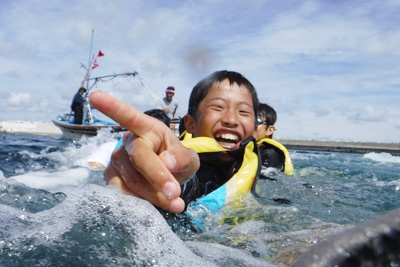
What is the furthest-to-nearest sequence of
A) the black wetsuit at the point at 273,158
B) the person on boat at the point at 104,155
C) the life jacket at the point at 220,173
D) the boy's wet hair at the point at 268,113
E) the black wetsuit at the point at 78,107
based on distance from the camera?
the black wetsuit at the point at 78,107
the boy's wet hair at the point at 268,113
the black wetsuit at the point at 273,158
the person on boat at the point at 104,155
the life jacket at the point at 220,173

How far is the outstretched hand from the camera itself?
114cm

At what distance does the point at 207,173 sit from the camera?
254 centimetres

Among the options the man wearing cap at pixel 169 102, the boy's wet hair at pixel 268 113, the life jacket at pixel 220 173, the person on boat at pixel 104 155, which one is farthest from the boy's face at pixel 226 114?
the man wearing cap at pixel 169 102

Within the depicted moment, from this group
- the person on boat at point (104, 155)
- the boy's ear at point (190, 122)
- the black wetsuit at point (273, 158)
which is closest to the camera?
the boy's ear at point (190, 122)

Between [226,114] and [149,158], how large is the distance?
1552 millimetres

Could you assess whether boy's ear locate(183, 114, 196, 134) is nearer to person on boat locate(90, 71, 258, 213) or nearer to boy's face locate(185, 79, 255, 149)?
boy's face locate(185, 79, 255, 149)

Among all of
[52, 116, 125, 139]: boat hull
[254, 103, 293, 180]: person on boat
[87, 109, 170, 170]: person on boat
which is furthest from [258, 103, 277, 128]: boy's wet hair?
[52, 116, 125, 139]: boat hull

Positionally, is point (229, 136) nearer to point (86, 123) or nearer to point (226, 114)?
point (226, 114)

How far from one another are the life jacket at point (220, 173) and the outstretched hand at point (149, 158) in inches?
30.8

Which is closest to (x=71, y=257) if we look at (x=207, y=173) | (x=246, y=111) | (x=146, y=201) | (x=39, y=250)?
(x=39, y=250)

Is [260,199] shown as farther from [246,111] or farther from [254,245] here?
[254,245]

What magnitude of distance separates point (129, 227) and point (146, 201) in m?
0.12

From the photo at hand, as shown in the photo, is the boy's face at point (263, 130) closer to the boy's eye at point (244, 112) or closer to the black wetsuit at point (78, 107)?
the boy's eye at point (244, 112)

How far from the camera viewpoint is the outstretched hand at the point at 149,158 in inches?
44.9
